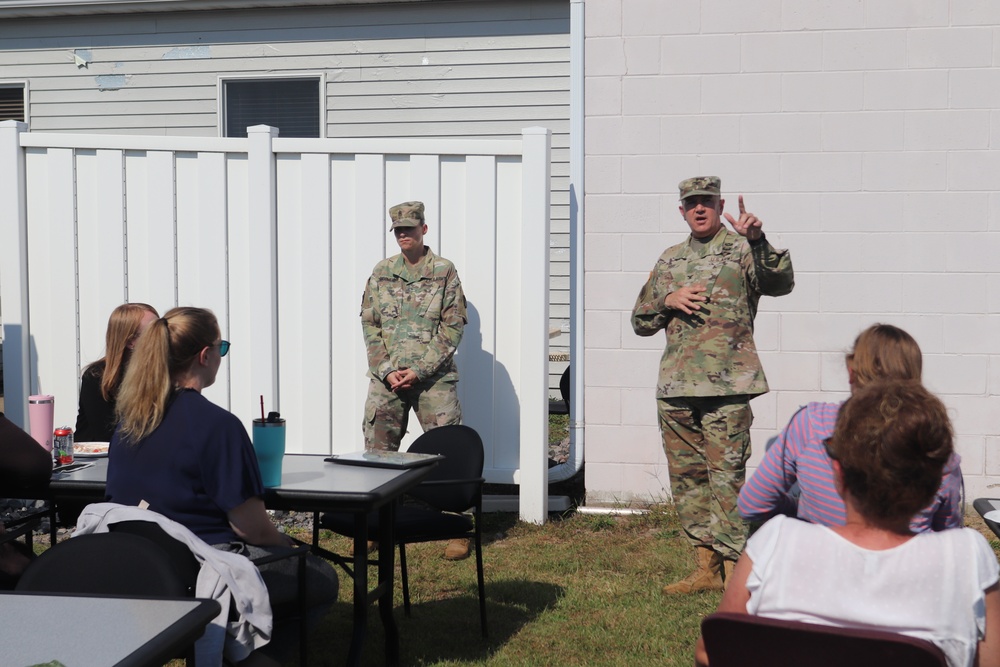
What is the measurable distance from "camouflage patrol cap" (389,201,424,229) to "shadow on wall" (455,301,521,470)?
71 centimetres

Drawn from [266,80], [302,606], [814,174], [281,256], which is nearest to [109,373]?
[302,606]

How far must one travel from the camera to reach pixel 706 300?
198 inches

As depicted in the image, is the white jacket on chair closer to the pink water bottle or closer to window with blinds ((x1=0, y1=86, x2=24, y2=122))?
the pink water bottle

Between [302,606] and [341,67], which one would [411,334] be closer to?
[302,606]

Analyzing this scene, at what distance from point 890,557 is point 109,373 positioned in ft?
11.4

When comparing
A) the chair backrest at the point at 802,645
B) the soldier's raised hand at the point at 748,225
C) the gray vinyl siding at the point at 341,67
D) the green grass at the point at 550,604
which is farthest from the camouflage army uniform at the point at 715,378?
the gray vinyl siding at the point at 341,67

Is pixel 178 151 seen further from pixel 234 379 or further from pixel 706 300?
pixel 706 300

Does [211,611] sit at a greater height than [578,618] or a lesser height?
greater

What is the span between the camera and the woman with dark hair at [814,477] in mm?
2936

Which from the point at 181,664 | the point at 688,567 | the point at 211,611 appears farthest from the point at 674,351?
the point at 211,611

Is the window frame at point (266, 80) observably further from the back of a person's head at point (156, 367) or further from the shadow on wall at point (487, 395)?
the back of a person's head at point (156, 367)

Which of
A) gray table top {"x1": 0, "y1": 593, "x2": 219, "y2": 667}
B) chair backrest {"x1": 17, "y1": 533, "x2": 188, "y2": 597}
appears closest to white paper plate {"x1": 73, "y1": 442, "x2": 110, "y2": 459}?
chair backrest {"x1": 17, "y1": 533, "x2": 188, "y2": 597}

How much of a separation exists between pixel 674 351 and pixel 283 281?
2631mm

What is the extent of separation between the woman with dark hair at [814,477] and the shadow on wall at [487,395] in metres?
3.44
